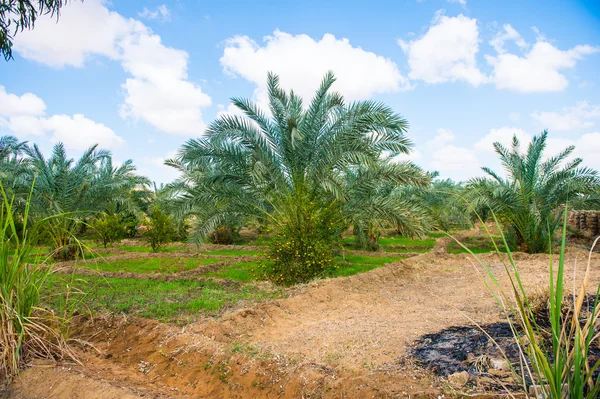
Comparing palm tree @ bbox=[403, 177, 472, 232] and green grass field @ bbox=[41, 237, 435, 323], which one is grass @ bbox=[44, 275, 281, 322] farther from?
palm tree @ bbox=[403, 177, 472, 232]

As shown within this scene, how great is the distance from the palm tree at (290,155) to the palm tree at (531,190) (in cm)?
635

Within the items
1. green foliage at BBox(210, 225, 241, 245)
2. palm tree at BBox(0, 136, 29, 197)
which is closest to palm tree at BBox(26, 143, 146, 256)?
palm tree at BBox(0, 136, 29, 197)

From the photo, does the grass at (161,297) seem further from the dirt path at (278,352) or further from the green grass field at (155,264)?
the green grass field at (155,264)

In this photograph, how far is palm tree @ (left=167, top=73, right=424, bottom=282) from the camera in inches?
397

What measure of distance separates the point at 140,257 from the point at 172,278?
5622 millimetres

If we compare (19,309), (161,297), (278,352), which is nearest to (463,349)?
(278,352)

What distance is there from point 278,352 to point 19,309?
9.66 ft

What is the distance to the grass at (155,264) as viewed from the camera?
1266 cm

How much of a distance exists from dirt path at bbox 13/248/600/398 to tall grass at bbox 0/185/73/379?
0.27 m

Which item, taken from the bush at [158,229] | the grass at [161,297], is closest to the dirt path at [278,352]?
the grass at [161,297]

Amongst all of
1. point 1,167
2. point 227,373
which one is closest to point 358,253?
point 227,373

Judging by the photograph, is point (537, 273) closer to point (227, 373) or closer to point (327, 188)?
point (327, 188)

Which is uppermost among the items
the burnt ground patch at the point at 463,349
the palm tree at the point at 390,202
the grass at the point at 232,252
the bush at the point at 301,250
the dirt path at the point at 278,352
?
the palm tree at the point at 390,202

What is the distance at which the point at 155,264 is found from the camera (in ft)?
45.0
